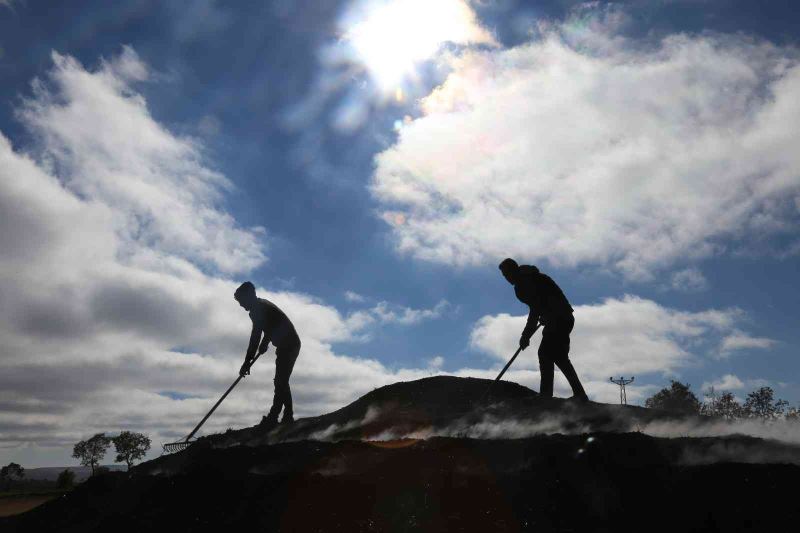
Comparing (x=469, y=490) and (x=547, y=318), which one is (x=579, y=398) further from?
(x=469, y=490)

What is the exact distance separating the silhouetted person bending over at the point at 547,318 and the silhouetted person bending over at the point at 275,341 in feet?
12.5

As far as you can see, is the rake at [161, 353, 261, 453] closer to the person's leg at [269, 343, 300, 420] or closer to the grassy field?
the person's leg at [269, 343, 300, 420]

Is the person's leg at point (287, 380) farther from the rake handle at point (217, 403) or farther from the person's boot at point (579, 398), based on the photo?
the person's boot at point (579, 398)

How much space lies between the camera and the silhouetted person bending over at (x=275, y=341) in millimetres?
9734

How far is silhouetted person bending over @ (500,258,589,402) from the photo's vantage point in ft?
27.5

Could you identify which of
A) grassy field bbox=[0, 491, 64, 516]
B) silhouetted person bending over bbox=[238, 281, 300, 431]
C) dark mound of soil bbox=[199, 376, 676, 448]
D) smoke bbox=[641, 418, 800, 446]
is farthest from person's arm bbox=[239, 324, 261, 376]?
grassy field bbox=[0, 491, 64, 516]

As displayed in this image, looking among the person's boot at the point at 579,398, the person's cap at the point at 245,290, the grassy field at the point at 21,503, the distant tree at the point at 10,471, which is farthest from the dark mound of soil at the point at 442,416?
the distant tree at the point at 10,471

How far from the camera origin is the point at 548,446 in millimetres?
5523

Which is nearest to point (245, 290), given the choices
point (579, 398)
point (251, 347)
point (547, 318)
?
point (251, 347)

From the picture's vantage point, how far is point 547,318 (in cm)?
856

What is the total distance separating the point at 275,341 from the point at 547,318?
4527mm

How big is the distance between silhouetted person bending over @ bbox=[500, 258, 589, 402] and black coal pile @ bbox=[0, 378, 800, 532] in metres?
0.84

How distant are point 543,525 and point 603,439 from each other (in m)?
1.22

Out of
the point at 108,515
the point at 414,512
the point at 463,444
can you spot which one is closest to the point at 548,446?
the point at 463,444
